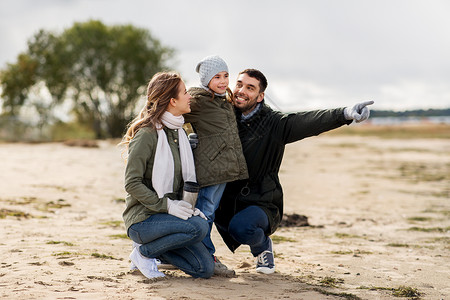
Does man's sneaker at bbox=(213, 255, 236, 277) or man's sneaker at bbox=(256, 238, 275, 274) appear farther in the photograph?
man's sneaker at bbox=(256, 238, 275, 274)

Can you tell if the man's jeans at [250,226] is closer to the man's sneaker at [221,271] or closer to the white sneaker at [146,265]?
the man's sneaker at [221,271]

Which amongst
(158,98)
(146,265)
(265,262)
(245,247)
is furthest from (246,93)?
(245,247)

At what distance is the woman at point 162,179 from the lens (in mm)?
4305

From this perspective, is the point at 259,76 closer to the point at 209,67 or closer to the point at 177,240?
the point at 209,67

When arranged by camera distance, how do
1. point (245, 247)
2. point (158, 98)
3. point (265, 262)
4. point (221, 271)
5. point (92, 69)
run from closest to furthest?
point (158, 98) → point (221, 271) → point (265, 262) → point (245, 247) → point (92, 69)

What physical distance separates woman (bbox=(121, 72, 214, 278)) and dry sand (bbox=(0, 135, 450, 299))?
0.78ft

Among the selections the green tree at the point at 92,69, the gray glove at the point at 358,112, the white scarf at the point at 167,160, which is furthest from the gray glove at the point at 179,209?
the green tree at the point at 92,69

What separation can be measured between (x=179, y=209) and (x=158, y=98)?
848mm

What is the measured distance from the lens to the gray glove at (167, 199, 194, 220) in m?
4.34

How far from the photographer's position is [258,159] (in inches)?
189

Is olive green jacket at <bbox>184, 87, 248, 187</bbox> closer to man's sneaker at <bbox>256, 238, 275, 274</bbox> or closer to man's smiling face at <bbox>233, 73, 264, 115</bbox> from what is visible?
man's smiling face at <bbox>233, 73, 264, 115</bbox>

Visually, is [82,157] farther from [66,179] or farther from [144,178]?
[144,178]

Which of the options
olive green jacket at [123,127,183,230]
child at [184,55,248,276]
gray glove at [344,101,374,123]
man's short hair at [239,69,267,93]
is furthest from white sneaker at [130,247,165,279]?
gray glove at [344,101,374,123]

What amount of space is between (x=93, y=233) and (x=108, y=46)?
2720 centimetres
